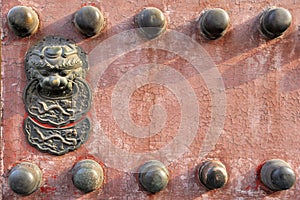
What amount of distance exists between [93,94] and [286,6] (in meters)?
0.81

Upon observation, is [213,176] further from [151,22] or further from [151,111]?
[151,22]

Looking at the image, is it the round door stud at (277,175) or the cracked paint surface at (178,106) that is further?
the cracked paint surface at (178,106)

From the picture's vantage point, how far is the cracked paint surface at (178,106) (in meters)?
1.48

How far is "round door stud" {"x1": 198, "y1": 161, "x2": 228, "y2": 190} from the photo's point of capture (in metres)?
1.40

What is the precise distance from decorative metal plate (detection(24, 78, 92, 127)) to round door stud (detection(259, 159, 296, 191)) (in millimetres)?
735

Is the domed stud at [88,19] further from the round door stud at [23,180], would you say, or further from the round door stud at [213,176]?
the round door stud at [213,176]

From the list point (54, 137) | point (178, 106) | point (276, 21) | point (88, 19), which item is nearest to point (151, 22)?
point (88, 19)

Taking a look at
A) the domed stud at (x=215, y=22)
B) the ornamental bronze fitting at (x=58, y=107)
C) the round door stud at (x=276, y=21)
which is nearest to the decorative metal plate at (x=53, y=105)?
the ornamental bronze fitting at (x=58, y=107)

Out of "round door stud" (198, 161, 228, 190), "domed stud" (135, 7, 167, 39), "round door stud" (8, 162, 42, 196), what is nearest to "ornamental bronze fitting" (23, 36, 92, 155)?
"round door stud" (8, 162, 42, 196)

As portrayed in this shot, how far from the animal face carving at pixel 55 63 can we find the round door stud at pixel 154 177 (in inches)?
16.3

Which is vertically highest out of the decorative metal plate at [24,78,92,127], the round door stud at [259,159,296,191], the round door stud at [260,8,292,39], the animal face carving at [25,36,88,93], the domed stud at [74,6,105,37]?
the domed stud at [74,6,105,37]

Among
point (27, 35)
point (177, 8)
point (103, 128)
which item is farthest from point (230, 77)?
point (27, 35)

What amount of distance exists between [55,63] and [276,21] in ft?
2.66

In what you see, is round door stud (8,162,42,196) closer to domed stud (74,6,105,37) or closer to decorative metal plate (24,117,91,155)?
decorative metal plate (24,117,91,155)
